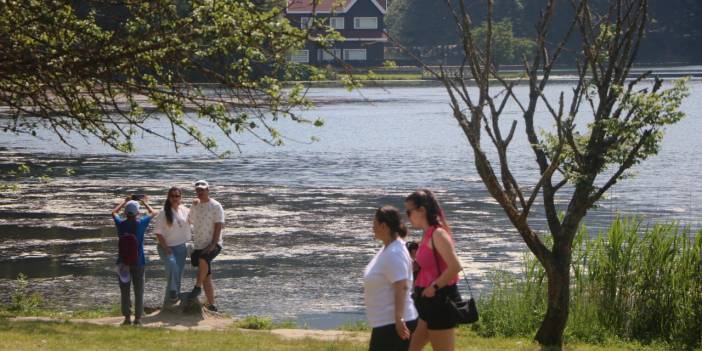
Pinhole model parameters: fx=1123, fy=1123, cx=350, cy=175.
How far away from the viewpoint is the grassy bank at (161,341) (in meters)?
10.6

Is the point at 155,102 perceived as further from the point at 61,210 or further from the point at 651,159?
the point at 651,159

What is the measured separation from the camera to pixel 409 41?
125 metres

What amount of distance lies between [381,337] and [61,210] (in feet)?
65.4

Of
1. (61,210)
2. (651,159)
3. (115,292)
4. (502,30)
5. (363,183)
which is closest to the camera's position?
(115,292)

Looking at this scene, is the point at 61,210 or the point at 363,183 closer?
the point at 61,210

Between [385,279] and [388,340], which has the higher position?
[385,279]

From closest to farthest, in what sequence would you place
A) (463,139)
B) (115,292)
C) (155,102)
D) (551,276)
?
(155,102)
(551,276)
(115,292)
(463,139)

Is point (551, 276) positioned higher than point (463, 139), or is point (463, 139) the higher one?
point (551, 276)

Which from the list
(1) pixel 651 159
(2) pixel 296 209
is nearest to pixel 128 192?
(2) pixel 296 209

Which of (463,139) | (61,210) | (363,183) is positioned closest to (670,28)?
(463,139)

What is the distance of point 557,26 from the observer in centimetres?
11662

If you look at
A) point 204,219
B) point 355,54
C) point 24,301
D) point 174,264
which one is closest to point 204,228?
point 204,219

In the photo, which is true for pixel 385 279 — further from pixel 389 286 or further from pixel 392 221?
pixel 392 221

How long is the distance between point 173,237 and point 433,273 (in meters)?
5.82
